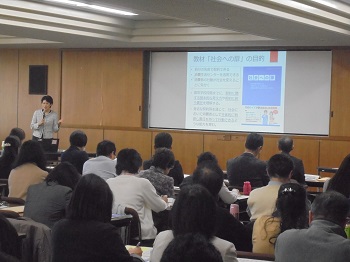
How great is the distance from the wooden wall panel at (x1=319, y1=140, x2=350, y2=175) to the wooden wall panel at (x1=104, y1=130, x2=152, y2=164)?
335 centimetres

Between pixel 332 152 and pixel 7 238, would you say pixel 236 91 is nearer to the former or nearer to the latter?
pixel 332 152

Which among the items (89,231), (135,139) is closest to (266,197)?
(89,231)

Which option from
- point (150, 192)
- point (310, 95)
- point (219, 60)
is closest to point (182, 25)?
point (219, 60)

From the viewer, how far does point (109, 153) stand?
7754 mm

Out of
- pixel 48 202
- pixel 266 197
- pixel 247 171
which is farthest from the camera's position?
pixel 247 171

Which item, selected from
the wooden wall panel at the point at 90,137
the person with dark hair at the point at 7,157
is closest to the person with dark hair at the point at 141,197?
the person with dark hair at the point at 7,157

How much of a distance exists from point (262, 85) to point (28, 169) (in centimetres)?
646

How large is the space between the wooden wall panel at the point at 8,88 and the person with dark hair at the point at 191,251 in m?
12.8

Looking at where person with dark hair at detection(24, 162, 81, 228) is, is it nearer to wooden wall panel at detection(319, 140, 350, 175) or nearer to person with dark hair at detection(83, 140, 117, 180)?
person with dark hair at detection(83, 140, 117, 180)

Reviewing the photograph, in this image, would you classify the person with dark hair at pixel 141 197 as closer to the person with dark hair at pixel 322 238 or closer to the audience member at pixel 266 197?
the audience member at pixel 266 197

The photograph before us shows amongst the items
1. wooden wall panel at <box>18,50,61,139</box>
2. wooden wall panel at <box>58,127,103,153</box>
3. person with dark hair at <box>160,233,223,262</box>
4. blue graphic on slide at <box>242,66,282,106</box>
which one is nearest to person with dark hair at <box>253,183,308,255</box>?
person with dark hair at <box>160,233,223,262</box>

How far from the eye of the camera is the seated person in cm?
641

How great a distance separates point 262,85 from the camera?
12.0 m

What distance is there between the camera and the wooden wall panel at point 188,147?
41.2 ft
